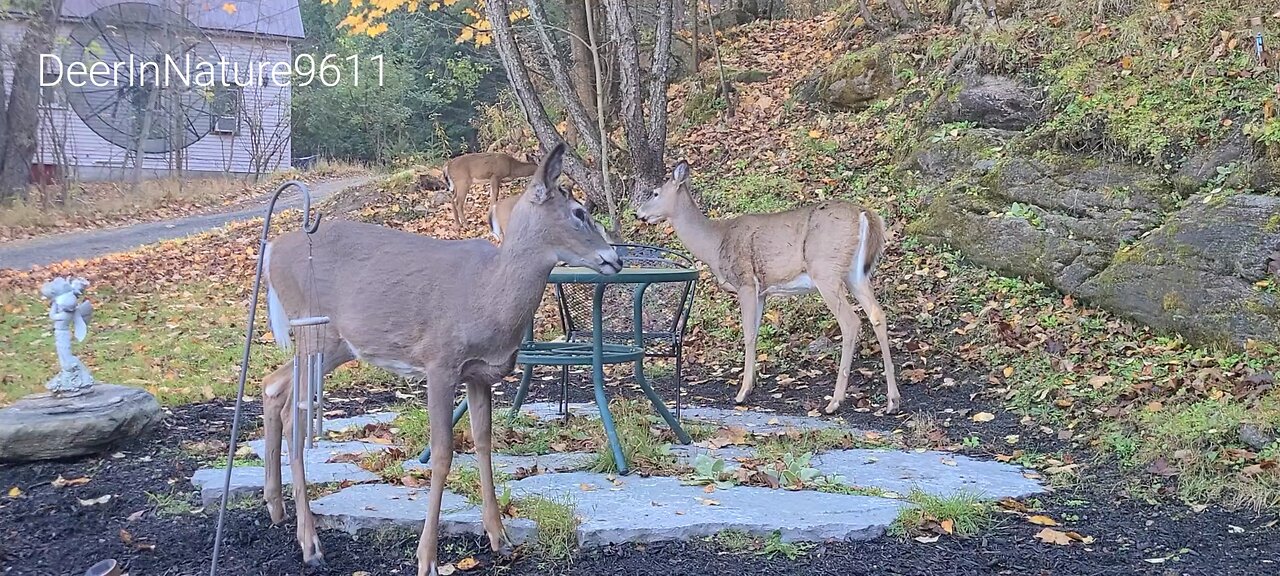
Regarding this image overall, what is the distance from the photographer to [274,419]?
395 centimetres

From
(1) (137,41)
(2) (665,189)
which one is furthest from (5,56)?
(2) (665,189)

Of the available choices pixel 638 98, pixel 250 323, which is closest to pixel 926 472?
pixel 250 323

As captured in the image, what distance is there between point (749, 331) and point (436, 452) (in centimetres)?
418

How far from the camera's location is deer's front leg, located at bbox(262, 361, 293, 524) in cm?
394

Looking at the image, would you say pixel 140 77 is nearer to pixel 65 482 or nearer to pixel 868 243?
pixel 868 243

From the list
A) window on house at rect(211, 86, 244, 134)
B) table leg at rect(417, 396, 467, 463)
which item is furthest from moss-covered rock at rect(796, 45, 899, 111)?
window on house at rect(211, 86, 244, 134)

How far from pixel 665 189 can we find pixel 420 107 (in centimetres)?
1766

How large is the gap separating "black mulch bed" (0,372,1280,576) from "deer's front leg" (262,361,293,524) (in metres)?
0.19

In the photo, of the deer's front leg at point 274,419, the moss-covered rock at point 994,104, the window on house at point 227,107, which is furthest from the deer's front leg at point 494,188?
the window on house at point 227,107

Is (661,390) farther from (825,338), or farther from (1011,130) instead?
(1011,130)

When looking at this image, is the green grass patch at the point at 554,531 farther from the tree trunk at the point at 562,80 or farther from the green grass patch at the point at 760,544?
the tree trunk at the point at 562,80

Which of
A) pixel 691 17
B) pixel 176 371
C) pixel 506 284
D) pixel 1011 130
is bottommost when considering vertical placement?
pixel 176 371

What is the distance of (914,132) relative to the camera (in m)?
10.5

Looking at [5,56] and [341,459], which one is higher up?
Result: [5,56]
